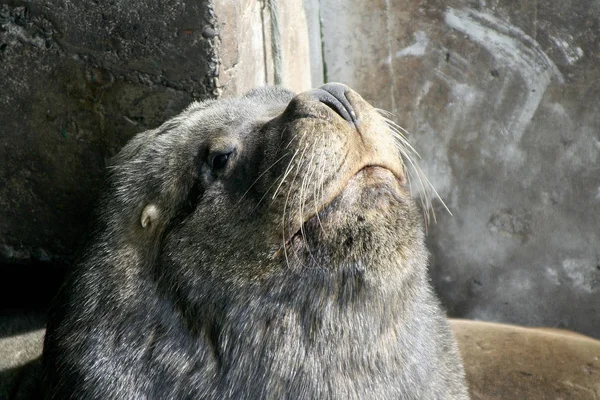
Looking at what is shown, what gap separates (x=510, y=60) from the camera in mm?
5016

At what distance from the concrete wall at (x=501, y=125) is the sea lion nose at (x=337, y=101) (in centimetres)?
220

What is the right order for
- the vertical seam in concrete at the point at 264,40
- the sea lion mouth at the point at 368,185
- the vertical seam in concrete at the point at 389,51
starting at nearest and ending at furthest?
the sea lion mouth at the point at 368,185
the vertical seam in concrete at the point at 264,40
the vertical seam in concrete at the point at 389,51

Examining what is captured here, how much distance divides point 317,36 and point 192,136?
6.89 ft

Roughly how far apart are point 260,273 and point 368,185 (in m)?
0.46

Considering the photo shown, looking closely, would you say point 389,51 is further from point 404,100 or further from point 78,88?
point 78,88

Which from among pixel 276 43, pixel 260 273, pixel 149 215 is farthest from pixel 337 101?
pixel 276 43

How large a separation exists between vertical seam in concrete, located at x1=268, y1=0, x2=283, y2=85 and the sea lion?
1285mm

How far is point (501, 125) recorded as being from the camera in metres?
5.14

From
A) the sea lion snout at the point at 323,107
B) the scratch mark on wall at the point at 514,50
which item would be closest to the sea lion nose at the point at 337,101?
the sea lion snout at the point at 323,107

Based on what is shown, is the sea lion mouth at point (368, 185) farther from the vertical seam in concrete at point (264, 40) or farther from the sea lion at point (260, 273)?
the vertical seam in concrete at point (264, 40)

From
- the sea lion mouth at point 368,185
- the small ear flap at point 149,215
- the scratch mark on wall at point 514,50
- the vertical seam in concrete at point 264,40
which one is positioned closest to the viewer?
the sea lion mouth at point 368,185

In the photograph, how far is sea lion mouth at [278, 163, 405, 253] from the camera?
114 inches

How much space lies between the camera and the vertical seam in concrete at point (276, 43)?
4.43m

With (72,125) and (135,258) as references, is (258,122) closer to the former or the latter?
(135,258)
